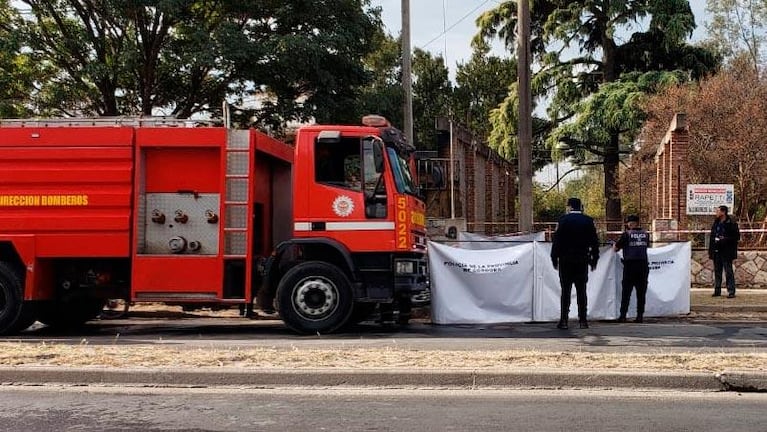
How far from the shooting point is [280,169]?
1174 cm

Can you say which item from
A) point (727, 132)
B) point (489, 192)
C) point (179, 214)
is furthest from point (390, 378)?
point (727, 132)

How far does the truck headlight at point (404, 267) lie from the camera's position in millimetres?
10297

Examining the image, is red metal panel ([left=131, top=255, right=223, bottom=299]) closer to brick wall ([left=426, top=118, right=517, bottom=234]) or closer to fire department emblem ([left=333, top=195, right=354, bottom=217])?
fire department emblem ([left=333, top=195, right=354, bottom=217])

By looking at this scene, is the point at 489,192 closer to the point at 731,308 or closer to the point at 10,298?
the point at 731,308

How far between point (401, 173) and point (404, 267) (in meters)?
1.30

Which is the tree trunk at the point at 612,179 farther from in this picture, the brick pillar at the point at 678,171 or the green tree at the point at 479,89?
the brick pillar at the point at 678,171

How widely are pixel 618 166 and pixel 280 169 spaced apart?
26.8 metres


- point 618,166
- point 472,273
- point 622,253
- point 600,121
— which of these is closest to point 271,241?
point 472,273

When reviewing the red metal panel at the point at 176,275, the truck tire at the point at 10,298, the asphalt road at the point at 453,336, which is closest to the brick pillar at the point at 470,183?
the asphalt road at the point at 453,336

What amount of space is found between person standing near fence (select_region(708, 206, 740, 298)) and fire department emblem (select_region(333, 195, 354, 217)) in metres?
8.24

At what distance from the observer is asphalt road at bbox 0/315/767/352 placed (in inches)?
360

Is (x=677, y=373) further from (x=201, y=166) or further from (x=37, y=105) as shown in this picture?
(x=37, y=105)

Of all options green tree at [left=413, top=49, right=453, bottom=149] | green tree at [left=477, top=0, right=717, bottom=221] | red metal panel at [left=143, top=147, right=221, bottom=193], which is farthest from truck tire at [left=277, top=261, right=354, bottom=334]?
green tree at [left=413, top=49, right=453, bottom=149]

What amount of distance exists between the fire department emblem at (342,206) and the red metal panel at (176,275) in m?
1.76
